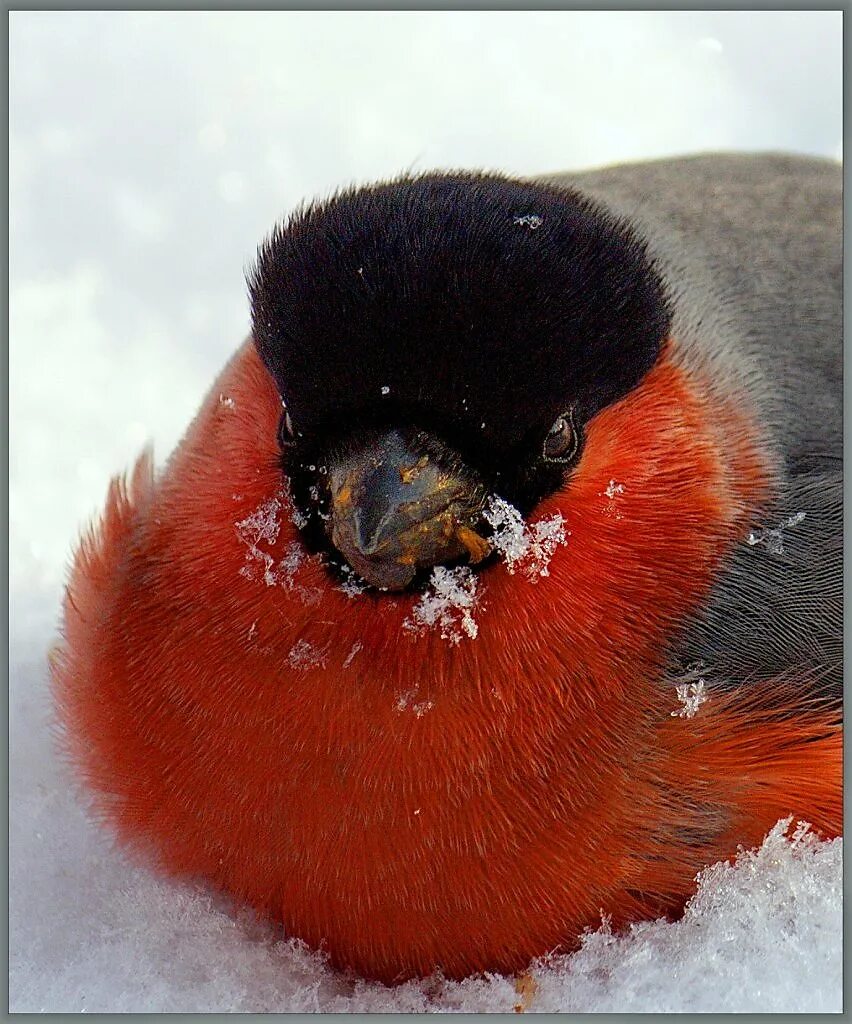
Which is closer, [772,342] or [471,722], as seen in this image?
[471,722]

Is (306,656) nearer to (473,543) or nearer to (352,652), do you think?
→ (352,652)

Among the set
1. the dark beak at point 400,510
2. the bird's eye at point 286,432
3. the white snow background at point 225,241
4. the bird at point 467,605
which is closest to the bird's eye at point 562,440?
the bird at point 467,605

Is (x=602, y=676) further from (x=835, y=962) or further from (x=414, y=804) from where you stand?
(x=835, y=962)

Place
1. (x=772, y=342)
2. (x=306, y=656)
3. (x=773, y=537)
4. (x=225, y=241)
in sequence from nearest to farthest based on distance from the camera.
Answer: (x=306, y=656)
(x=773, y=537)
(x=772, y=342)
(x=225, y=241)

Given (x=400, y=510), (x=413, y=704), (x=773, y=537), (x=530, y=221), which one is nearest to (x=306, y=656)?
(x=413, y=704)

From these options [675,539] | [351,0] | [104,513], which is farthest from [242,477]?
[351,0]

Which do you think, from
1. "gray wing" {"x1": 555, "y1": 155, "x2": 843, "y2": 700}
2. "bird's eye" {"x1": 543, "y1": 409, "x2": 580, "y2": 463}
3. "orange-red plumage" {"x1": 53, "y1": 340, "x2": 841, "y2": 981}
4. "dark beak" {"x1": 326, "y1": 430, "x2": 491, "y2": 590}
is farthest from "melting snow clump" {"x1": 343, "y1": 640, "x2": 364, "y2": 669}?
"gray wing" {"x1": 555, "y1": 155, "x2": 843, "y2": 700}

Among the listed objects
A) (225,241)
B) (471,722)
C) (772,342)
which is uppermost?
(225,241)
